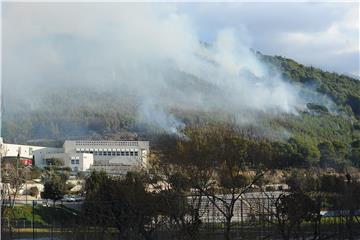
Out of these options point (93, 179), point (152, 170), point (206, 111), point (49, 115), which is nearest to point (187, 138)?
point (152, 170)

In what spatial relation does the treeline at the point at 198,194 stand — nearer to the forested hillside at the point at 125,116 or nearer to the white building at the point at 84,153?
the white building at the point at 84,153

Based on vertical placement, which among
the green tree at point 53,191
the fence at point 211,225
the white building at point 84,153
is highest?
the white building at point 84,153

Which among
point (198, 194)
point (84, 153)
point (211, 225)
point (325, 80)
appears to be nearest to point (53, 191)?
point (211, 225)

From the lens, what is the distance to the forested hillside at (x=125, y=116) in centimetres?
7356

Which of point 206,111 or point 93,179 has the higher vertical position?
point 206,111

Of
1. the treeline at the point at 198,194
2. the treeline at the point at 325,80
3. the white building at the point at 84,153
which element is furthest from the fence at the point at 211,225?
the treeline at the point at 325,80

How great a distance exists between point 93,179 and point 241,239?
5731 millimetres

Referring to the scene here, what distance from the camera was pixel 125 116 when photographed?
83438mm

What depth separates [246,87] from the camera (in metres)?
94.9

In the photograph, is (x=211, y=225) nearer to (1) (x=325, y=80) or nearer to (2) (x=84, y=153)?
(2) (x=84, y=153)

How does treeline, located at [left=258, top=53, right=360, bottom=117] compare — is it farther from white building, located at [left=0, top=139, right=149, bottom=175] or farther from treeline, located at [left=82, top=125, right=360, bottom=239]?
treeline, located at [left=82, top=125, right=360, bottom=239]

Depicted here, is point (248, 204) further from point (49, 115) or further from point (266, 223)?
point (49, 115)

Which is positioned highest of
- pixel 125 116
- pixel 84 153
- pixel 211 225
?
pixel 125 116

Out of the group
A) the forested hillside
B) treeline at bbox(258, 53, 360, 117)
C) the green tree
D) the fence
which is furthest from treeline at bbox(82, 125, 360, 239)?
treeline at bbox(258, 53, 360, 117)
